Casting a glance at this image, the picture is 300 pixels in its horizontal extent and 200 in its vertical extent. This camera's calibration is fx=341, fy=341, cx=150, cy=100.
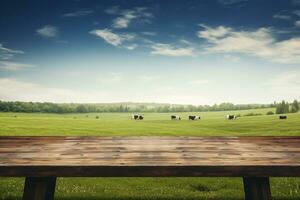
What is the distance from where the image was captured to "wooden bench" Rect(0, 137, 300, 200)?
15.8 feet

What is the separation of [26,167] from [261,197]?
3.81m

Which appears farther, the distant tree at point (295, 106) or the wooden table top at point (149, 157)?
the distant tree at point (295, 106)

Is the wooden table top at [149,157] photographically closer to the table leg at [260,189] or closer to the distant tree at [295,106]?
the table leg at [260,189]

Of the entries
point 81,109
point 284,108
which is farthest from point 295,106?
point 81,109

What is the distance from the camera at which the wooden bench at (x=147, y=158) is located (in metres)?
4.80

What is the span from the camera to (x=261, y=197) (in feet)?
18.9

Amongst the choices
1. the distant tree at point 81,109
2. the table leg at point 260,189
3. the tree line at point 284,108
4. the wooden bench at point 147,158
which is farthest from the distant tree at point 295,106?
the table leg at point 260,189

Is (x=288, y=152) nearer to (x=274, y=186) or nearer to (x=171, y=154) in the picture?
(x=171, y=154)

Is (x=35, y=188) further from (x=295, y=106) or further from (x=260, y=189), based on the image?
(x=295, y=106)

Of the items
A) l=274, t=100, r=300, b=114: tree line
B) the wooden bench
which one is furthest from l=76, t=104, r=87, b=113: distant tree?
the wooden bench

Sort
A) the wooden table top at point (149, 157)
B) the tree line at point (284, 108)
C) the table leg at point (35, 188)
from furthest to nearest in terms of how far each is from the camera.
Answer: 1. the tree line at point (284, 108)
2. the table leg at point (35, 188)
3. the wooden table top at point (149, 157)

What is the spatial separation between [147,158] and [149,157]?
0.31 feet

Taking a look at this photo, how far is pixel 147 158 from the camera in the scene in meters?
5.32

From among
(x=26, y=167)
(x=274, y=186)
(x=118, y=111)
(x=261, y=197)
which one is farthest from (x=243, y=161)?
(x=118, y=111)
